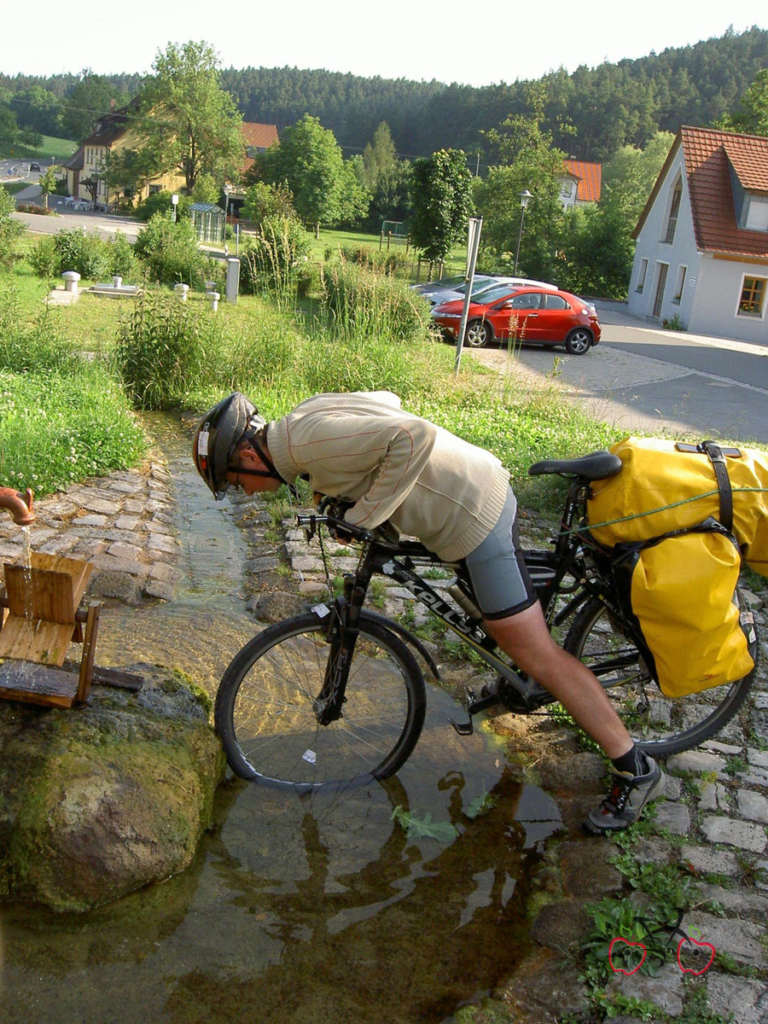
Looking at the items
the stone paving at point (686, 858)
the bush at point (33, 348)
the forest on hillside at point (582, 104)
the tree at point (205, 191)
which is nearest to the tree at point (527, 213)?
the tree at point (205, 191)

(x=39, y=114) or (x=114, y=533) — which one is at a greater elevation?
(x=39, y=114)

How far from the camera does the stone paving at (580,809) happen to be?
2.90 meters

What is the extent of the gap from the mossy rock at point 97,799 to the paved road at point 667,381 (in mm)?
8324

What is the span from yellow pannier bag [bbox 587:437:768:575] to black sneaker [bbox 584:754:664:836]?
3.05 feet

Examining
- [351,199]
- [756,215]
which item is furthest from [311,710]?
[351,199]

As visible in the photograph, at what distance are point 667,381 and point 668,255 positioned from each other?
19.3 metres

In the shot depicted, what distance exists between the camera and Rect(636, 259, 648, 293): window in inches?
1553

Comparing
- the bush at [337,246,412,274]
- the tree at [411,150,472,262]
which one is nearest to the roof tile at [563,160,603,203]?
the tree at [411,150,472,262]

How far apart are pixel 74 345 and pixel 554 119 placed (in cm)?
10056

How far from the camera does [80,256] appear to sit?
25984mm

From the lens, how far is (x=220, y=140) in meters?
74.0

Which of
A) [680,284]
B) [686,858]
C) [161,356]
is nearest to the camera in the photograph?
[686,858]

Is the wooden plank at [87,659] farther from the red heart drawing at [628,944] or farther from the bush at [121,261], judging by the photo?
the bush at [121,261]

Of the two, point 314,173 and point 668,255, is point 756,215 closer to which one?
point 668,255
